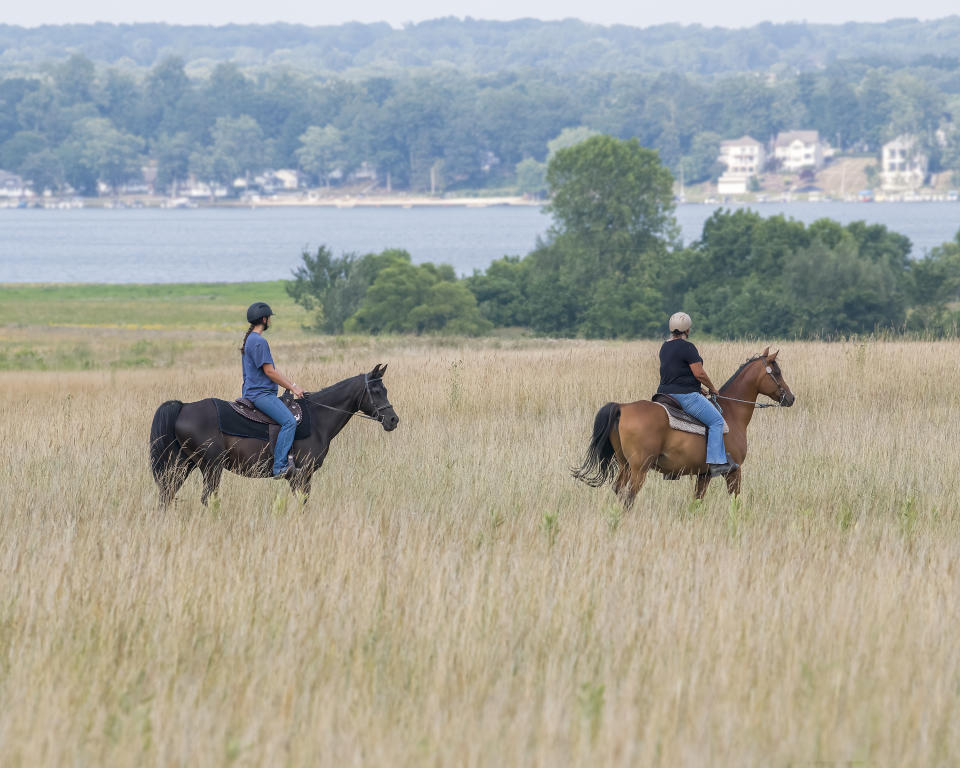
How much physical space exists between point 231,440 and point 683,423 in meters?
3.96

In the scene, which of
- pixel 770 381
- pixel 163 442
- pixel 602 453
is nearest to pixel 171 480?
pixel 163 442

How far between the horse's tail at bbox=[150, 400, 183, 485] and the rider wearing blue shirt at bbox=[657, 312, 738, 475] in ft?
14.0

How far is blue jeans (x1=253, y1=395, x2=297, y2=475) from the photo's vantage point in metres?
10.9

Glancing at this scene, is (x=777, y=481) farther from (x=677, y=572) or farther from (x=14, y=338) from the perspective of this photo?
(x=14, y=338)

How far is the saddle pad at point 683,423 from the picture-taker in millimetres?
10867

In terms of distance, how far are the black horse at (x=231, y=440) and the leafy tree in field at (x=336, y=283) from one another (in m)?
45.7

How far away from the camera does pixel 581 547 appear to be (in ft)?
27.4

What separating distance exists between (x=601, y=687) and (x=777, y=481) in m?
7.11

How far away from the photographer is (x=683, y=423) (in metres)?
10.9

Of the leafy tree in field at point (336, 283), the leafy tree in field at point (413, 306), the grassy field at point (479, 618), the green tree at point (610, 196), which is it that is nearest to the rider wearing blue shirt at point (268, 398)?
the grassy field at point (479, 618)

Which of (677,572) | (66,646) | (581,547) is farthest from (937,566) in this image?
(66,646)

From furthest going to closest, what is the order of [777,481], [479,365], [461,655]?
[479,365], [777,481], [461,655]

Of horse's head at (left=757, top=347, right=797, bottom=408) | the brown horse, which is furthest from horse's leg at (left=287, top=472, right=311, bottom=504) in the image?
horse's head at (left=757, top=347, right=797, bottom=408)

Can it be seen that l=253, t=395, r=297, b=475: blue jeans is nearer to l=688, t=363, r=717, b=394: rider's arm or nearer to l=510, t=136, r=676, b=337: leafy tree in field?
l=688, t=363, r=717, b=394: rider's arm
